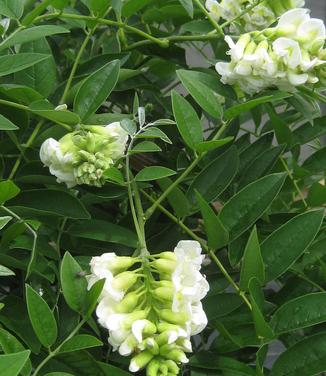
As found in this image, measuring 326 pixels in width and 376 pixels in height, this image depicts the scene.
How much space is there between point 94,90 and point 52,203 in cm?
9

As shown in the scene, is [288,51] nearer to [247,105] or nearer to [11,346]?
[247,105]

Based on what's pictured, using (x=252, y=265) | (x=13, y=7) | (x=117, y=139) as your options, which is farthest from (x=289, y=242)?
(x=13, y=7)

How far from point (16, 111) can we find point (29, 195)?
0.21 ft

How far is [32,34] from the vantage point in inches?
20.3

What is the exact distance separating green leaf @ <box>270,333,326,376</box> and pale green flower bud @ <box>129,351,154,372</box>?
17 cm

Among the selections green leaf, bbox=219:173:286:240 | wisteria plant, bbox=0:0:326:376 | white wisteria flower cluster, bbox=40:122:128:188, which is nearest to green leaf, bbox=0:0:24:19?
wisteria plant, bbox=0:0:326:376

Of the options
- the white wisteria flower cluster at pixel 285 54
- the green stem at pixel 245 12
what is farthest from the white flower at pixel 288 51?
the green stem at pixel 245 12

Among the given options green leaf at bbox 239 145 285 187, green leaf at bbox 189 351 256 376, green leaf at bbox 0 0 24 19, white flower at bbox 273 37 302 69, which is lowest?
green leaf at bbox 189 351 256 376

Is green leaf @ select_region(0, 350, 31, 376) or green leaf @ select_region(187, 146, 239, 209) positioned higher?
green leaf @ select_region(0, 350, 31, 376)

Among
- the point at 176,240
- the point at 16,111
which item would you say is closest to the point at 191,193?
the point at 176,240

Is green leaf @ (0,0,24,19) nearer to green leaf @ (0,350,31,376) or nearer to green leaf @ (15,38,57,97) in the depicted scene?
green leaf @ (15,38,57,97)

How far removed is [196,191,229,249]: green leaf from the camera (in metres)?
0.50

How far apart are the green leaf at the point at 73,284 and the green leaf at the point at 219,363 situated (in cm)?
15

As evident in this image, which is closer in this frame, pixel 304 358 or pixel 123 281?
pixel 123 281
